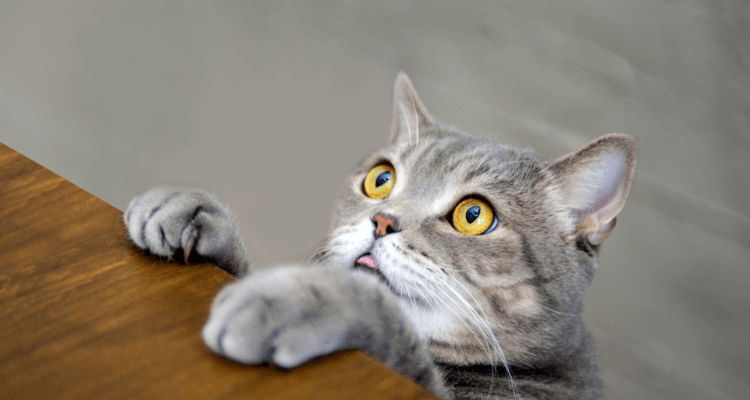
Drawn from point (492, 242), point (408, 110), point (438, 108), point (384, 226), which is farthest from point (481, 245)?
point (438, 108)

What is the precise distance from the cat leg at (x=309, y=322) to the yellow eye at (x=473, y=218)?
32 cm

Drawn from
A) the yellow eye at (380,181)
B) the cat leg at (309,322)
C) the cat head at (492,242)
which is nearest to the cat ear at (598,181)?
the cat head at (492,242)

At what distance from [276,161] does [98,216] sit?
161 cm

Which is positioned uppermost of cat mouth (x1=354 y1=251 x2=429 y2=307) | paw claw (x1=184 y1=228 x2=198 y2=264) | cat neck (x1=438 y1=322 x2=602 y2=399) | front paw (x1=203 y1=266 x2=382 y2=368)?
front paw (x1=203 y1=266 x2=382 y2=368)

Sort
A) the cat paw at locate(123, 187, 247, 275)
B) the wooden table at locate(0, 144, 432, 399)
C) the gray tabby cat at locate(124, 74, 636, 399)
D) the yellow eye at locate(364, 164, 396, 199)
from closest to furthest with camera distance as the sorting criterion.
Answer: the wooden table at locate(0, 144, 432, 399) → the cat paw at locate(123, 187, 247, 275) → the gray tabby cat at locate(124, 74, 636, 399) → the yellow eye at locate(364, 164, 396, 199)

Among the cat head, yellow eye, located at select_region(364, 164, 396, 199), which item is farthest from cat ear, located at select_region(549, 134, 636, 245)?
yellow eye, located at select_region(364, 164, 396, 199)

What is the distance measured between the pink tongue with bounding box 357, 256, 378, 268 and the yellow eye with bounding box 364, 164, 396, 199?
180mm

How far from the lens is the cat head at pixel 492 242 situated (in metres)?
0.83

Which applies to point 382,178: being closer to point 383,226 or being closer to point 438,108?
point 383,226

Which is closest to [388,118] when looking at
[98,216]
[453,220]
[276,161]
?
[276,161]

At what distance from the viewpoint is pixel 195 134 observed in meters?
2.21

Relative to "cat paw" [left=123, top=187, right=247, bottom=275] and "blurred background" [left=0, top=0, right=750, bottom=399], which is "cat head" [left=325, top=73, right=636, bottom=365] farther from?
"blurred background" [left=0, top=0, right=750, bottom=399]

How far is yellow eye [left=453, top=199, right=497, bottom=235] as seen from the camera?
0.88m

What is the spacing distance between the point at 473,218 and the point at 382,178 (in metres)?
0.20
